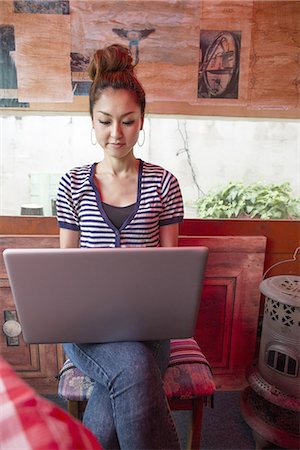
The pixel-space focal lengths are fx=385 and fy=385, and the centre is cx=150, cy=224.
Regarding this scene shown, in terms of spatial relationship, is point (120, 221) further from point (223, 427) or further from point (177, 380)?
point (223, 427)

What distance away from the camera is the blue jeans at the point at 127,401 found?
932 mm

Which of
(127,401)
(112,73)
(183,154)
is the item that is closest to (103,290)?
(127,401)

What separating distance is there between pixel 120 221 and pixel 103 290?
392 mm

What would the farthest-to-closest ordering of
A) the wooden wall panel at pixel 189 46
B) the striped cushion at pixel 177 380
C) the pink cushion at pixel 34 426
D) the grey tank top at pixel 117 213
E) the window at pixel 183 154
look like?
1. the window at pixel 183 154
2. the wooden wall panel at pixel 189 46
3. the grey tank top at pixel 117 213
4. the striped cushion at pixel 177 380
5. the pink cushion at pixel 34 426

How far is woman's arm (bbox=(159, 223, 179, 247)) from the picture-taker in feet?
4.37

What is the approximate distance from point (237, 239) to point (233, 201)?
0.57 ft

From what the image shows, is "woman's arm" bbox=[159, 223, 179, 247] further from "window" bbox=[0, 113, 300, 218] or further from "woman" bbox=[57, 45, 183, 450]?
"window" bbox=[0, 113, 300, 218]

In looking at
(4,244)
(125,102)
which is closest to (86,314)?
(125,102)

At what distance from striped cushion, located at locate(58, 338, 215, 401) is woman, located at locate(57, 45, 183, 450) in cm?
6

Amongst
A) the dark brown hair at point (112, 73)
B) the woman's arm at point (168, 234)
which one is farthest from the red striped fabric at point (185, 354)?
the dark brown hair at point (112, 73)

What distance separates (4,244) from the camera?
5.24 feet

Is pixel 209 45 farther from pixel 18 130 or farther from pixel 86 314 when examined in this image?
pixel 86 314

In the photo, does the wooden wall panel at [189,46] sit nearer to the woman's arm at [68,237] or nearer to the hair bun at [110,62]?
the hair bun at [110,62]

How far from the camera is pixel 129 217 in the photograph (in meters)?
1.25
